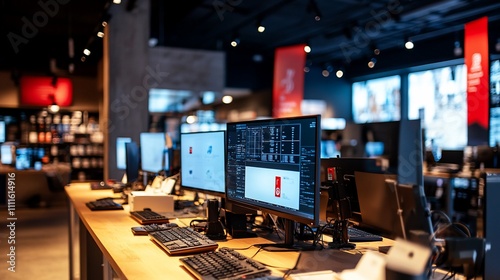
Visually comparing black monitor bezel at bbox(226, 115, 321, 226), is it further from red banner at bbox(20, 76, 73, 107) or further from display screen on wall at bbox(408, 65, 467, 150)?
red banner at bbox(20, 76, 73, 107)

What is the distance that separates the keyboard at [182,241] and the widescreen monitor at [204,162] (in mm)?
457

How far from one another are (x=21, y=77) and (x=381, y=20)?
7.79m

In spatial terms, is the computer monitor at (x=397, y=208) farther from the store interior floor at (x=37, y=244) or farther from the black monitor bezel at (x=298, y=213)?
the store interior floor at (x=37, y=244)

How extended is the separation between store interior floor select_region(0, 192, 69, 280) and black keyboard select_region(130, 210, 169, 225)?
136 centimetres

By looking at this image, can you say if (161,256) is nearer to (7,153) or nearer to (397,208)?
(397,208)

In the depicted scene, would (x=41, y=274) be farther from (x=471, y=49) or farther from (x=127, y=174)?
(x=471, y=49)

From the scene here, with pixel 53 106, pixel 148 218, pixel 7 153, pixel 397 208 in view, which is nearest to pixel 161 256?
pixel 148 218

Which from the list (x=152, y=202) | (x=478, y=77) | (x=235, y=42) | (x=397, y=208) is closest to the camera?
(x=397, y=208)

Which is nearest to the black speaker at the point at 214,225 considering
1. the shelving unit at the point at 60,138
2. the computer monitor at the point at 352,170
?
the computer monitor at the point at 352,170

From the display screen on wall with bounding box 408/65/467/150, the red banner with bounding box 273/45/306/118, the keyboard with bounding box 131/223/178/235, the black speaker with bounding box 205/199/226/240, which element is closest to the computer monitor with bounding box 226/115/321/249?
the black speaker with bounding box 205/199/226/240

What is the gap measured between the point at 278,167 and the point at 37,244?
529 centimetres

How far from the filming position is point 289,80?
27.1ft

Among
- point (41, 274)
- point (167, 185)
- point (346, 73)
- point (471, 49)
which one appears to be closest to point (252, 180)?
point (167, 185)

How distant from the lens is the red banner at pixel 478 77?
6242mm
